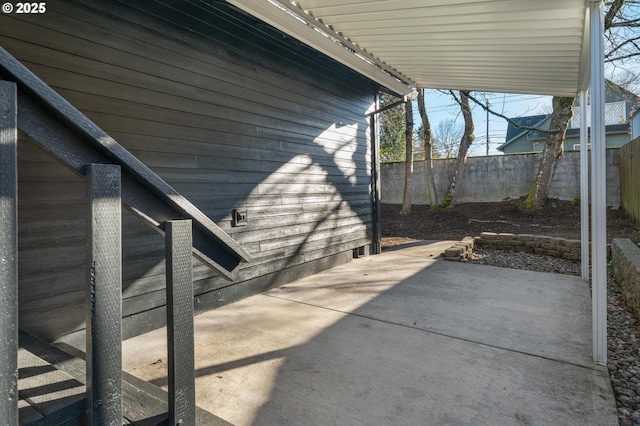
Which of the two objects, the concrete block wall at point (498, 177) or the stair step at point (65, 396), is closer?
the stair step at point (65, 396)

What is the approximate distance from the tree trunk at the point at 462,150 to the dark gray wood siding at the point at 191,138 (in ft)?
19.4

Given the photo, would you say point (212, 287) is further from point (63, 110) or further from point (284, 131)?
point (63, 110)

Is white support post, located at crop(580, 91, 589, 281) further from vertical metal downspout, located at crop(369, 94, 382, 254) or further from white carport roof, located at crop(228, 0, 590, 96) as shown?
vertical metal downspout, located at crop(369, 94, 382, 254)

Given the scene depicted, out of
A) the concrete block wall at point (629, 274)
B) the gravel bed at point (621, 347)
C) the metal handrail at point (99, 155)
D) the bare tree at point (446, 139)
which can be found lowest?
the gravel bed at point (621, 347)

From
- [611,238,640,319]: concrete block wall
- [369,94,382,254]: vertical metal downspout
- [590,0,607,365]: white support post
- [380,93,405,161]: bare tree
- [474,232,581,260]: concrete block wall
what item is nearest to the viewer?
[590,0,607,365]: white support post

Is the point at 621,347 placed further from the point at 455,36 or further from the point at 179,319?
the point at 179,319

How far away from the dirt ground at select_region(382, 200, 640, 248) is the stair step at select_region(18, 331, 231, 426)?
6145 millimetres

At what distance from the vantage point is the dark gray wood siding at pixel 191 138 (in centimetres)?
233

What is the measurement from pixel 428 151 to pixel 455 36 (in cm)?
762

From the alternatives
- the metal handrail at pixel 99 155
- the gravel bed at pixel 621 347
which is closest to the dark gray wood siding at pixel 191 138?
the metal handrail at pixel 99 155

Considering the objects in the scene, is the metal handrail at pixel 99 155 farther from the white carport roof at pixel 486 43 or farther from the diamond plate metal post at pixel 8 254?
the white carport roof at pixel 486 43

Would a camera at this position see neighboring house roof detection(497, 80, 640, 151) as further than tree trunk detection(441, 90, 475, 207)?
No

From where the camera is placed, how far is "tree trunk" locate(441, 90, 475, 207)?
399 inches

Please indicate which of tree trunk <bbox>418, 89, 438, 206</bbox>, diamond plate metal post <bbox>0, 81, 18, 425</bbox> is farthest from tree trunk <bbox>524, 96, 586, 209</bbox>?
diamond plate metal post <bbox>0, 81, 18, 425</bbox>
